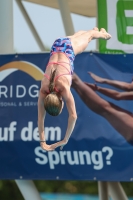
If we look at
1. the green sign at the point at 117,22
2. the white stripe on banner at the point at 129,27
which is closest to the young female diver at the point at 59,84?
the green sign at the point at 117,22

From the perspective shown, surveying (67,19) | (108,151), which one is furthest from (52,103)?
(67,19)

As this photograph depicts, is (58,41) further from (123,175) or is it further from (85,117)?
(123,175)

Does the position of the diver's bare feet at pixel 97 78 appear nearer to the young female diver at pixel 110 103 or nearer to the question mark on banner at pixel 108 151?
the young female diver at pixel 110 103

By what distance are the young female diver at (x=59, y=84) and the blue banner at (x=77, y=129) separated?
67.5 inches

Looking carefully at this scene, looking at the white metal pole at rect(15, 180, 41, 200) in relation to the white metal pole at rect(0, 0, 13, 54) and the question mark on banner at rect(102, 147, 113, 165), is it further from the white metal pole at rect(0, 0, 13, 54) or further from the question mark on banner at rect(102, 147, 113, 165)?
the white metal pole at rect(0, 0, 13, 54)

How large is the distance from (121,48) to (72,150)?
1644 millimetres

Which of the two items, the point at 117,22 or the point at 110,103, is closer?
the point at 110,103

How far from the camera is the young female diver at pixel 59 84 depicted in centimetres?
543

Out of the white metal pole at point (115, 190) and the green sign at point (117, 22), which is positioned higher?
the green sign at point (117, 22)

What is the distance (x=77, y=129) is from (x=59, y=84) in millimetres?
2377

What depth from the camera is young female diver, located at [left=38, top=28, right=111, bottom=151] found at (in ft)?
17.8

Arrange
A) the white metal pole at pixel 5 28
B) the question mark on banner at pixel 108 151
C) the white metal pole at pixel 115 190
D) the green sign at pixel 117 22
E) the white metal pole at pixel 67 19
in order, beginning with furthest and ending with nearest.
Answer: the white metal pole at pixel 67 19 → the white metal pole at pixel 5 28 → the white metal pole at pixel 115 190 → the green sign at pixel 117 22 → the question mark on banner at pixel 108 151

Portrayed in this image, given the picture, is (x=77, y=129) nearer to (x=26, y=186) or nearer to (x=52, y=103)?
(x=26, y=186)

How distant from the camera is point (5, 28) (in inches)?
339
